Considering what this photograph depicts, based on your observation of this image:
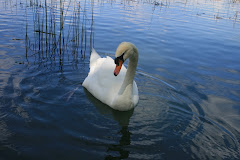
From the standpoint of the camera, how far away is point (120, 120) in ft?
16.0

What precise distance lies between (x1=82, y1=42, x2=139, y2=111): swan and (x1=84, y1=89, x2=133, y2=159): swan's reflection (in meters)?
0.09

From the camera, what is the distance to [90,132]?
4.28m

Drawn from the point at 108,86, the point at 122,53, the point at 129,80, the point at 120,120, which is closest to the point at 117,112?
the point at 120,120

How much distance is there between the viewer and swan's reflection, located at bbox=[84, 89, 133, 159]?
12.8 ft

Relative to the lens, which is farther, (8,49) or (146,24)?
(146,24)

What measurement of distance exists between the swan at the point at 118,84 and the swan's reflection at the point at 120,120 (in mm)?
89

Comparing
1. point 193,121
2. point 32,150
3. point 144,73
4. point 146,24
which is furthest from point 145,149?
point 146,24

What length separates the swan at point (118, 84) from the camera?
15.9ft

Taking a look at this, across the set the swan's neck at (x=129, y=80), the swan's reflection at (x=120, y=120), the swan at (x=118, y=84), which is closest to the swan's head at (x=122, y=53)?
the swan at (x=118, y=84)

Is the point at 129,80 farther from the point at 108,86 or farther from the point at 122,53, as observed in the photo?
the point at 122,53

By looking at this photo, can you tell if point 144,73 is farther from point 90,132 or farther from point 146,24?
point 146,24

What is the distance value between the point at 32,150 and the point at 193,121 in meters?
3.03

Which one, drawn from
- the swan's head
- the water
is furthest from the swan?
the water

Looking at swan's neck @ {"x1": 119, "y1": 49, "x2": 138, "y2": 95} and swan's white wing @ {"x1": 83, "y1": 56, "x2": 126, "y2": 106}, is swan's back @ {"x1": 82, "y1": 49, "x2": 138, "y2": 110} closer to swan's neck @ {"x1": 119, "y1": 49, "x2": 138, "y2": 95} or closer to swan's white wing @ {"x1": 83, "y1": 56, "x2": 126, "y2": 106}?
swan's white wing @ {"x1": 83, "y1": 56, "x2": 126, "y2": 106}
